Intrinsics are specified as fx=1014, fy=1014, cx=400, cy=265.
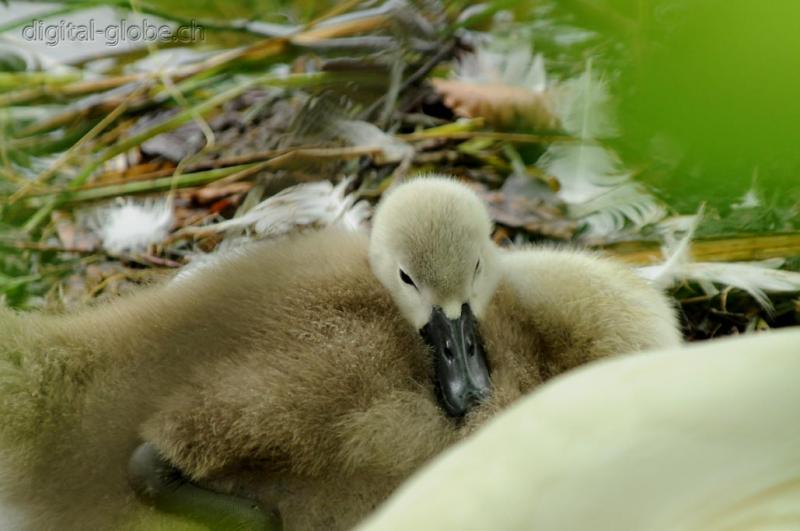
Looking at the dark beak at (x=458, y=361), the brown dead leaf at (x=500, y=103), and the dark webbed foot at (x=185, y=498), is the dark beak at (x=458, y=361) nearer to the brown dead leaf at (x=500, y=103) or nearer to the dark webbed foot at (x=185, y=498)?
the dark webbed foot at (x=185, y=498)

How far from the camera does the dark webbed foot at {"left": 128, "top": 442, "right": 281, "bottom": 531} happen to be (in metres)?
1.17

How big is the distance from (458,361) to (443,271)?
12 cm

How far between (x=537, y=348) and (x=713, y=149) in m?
0.96

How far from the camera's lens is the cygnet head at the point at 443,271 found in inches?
48.6

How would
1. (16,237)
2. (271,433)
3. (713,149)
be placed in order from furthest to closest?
(16,237), (271,433), (713,149)

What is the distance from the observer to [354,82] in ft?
6.73

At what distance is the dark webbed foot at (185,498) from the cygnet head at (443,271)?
0.26 m

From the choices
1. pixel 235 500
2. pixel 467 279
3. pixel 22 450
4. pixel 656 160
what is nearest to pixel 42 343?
pixel 22 450

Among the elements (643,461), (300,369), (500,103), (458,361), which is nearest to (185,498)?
(300,369)

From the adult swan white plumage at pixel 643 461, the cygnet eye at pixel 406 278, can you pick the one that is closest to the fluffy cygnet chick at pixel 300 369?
the cygnet eye at pixel 406 278

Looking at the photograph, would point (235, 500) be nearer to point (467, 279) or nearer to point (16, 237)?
point (467, 279)

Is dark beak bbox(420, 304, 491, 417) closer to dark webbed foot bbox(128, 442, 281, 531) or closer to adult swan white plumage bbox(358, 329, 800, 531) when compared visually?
dark webbed foot bbox(128, 442, 281, 531)

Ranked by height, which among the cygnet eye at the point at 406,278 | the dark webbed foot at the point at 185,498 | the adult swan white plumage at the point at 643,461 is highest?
the adult swan white plumage at the point at 643,461

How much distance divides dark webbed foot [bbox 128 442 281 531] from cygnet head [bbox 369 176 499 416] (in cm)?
26
